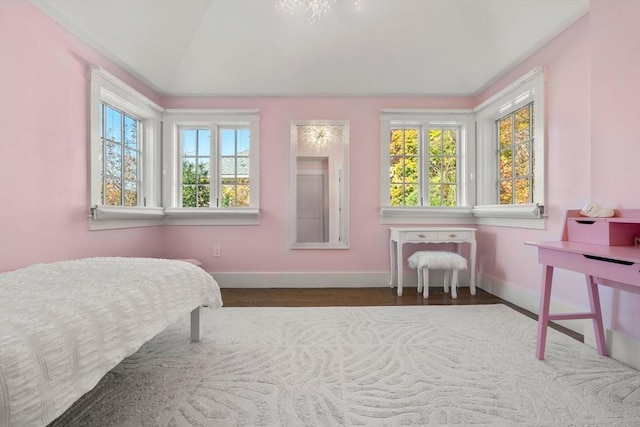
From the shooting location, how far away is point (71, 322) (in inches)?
41.6

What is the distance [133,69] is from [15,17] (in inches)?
47.6

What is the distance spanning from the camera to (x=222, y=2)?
9.91 feet

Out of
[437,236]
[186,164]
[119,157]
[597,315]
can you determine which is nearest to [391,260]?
[437,236]

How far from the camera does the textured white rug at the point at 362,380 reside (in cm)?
138

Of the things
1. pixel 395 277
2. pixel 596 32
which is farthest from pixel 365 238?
pixel 596 32

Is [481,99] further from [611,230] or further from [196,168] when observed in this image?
[196,168]

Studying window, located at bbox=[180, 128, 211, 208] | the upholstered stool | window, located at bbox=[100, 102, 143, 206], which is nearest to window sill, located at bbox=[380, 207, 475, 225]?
the upholstered stool

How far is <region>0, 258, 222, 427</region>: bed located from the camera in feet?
2.80

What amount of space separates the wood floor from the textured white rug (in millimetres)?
636

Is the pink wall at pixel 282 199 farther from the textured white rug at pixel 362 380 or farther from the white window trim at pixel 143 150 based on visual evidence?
the textured white rug at pixel 362 380

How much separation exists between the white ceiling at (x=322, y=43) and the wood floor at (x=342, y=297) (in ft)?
7.65

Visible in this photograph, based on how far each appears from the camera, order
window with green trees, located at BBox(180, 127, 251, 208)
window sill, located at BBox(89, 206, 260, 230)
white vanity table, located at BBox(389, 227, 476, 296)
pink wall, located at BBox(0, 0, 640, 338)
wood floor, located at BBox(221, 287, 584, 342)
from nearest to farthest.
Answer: pink wall, located at BBox(0, 0, 640, 338)
wood floor, located at BBox(221, 287, 584, 342)
white vanity table, located at BBox(389, 227, 476, 296)
window sill, located at BBox(89, 206, 260, 230)
window with green trees, located at BBox(180, 127, 251, 208)

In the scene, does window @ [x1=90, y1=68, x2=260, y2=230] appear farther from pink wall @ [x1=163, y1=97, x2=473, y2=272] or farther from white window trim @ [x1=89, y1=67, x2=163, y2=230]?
pink wall @ [x1=163, y1=97, x2=473, y2=272]

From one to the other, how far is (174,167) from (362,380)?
3.31 m
